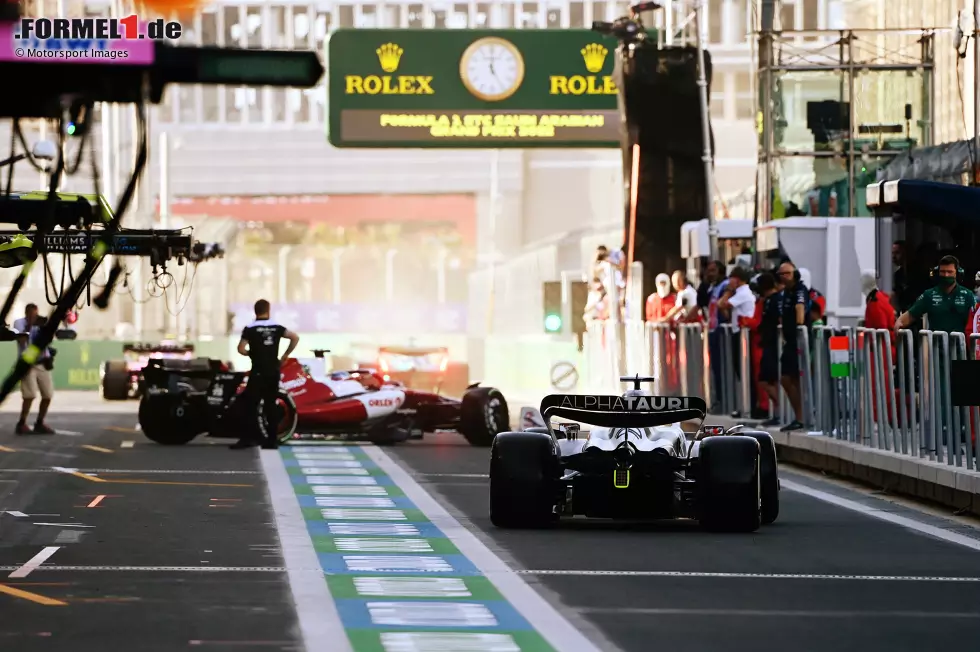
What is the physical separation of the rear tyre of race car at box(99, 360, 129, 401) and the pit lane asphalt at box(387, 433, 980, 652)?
28.0 meters

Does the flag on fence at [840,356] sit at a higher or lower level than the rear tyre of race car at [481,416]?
higher

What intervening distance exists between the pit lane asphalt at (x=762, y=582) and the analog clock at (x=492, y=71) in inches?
1249

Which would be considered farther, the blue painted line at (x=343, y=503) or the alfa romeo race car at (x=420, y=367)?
the alfa romeo race car at (x=420, y=367)

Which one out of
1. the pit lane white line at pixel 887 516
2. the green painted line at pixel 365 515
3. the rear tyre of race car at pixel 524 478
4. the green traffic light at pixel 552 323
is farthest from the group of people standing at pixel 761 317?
the green traffic light at pixel 552 323

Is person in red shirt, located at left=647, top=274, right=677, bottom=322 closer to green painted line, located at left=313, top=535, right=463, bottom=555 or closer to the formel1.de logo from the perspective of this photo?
green painted line, located at left=313, top=535, right=463, bottom=555

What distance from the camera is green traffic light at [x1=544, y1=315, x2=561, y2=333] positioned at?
159 feet

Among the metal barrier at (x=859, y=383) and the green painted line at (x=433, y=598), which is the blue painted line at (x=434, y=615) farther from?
the metal barrier at (x=859, y=383)

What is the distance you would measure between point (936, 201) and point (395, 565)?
10575 millimetres

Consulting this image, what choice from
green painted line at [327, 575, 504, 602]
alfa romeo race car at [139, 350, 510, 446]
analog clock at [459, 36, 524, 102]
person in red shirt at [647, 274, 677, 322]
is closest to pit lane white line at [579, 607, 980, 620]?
green painted line at [327, 575, 504, 602]

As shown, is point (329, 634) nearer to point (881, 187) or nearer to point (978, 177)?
point (881, 187)

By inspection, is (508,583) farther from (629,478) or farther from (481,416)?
(481,416)

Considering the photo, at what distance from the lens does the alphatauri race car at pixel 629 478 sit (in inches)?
614

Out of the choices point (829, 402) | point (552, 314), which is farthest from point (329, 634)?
point (552, 314)

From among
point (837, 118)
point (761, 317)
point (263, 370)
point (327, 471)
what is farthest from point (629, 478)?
point (837, 118)
